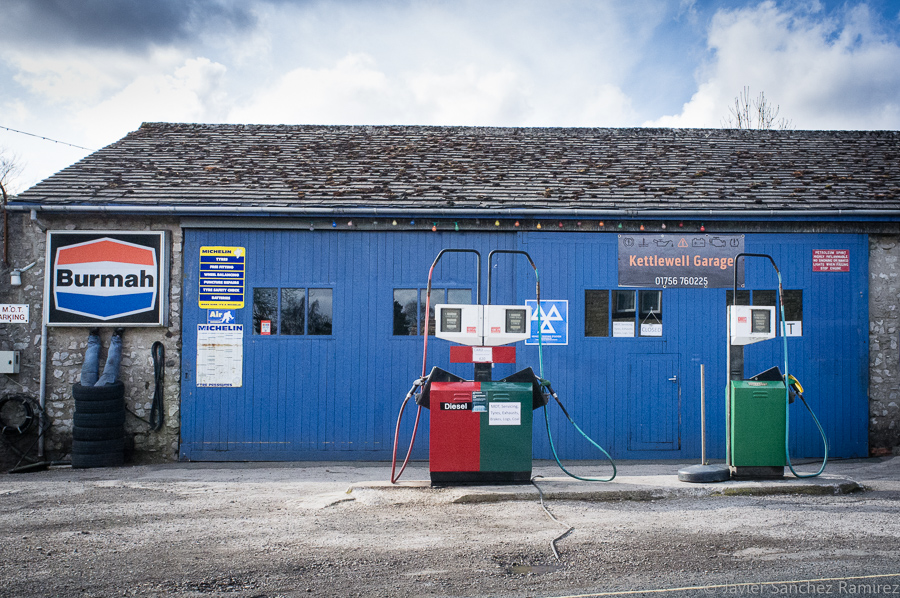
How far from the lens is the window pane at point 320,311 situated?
8.91 m

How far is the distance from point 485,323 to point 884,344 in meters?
6.76

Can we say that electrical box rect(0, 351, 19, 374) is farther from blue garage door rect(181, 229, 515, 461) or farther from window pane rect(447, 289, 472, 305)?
window pane rect(447, 289, 472, 305)

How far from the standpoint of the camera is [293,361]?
8.83 metres

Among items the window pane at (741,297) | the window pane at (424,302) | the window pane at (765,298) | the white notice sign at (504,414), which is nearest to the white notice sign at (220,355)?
the window pane at (424,302)

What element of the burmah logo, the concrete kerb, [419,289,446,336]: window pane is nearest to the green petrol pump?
the concrete kerb

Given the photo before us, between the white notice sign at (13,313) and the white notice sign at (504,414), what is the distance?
7164 millimetres

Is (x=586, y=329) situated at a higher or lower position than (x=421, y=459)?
higher

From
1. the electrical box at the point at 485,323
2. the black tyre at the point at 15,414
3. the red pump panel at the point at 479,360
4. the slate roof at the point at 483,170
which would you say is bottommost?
the black tyre at the point at 15,414

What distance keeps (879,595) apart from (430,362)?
595 centimetres

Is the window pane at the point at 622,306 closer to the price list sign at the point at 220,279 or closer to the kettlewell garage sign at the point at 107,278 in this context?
the price list sign at the point at 220,279

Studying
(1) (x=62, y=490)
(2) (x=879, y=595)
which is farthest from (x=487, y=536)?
(1) (x=62, y=490)

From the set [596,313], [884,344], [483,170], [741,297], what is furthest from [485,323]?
[884,344]

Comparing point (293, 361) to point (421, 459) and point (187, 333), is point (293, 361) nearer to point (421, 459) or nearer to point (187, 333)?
point (187, 333)

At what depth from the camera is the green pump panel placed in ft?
22.7
